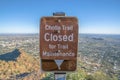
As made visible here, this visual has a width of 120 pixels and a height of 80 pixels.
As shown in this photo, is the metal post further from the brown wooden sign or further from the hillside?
the hillside

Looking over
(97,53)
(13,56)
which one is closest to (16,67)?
(13,56)

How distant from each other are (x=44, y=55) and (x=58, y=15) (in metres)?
0.44

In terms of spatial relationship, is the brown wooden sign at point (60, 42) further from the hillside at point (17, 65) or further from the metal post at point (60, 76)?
the hillside at point (17, 65)

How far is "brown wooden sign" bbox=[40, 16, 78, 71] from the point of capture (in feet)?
8.80

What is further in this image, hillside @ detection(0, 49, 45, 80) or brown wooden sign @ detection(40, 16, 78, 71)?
hillside @ detection(0, 49, 45, 80)

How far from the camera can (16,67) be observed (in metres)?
77.9

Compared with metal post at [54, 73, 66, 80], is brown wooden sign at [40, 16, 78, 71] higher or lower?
higher

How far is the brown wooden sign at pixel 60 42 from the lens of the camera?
2.68 metres

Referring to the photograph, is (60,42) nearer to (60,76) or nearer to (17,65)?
(60,76)

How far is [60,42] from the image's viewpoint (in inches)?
105

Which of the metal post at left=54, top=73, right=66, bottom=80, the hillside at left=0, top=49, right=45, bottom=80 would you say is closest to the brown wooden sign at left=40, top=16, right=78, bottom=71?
the metal post at left=54, top=73, right=66, bottom=80

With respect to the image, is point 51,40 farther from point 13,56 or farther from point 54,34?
point 13,56

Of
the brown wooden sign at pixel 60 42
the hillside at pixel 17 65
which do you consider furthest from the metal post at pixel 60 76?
the hillside at pixel 17 65

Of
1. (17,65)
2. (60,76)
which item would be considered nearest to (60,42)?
(60,76)
